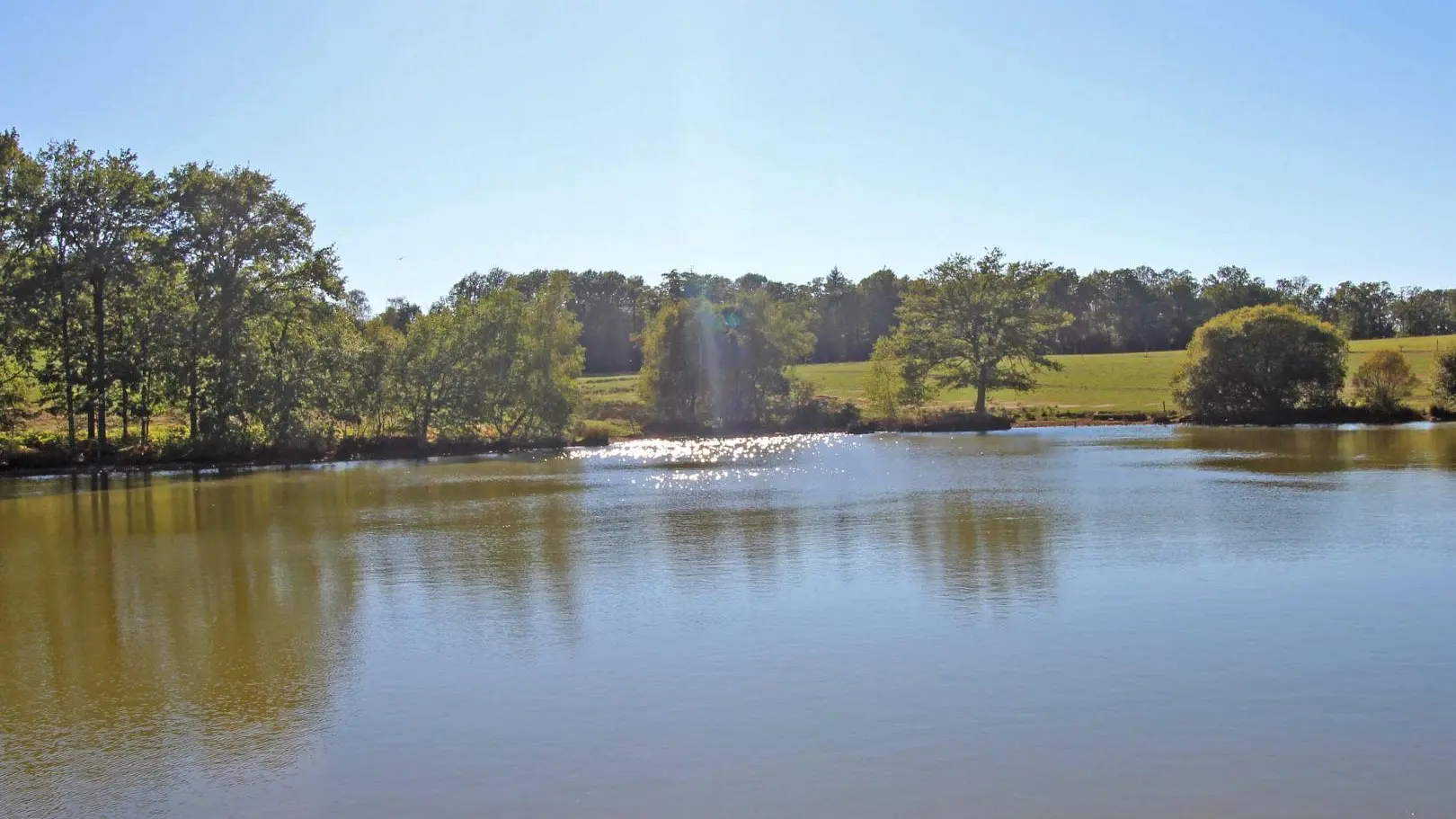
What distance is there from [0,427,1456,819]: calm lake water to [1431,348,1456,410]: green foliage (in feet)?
137

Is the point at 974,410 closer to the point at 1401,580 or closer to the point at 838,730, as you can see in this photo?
the point at 1401,580

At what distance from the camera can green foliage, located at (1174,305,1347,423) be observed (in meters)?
69.2

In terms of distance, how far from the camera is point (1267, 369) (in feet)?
228

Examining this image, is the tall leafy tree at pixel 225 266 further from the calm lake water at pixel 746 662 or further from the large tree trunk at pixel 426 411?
the calm lake water at pixel 746 662

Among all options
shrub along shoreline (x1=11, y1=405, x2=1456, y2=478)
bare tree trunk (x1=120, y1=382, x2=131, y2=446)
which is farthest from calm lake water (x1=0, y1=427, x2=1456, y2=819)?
bare tree trunk (x1=120, y1=382, x2=131, y2=446)

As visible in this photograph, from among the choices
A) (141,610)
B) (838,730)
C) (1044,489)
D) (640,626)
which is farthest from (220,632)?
(1044,489)

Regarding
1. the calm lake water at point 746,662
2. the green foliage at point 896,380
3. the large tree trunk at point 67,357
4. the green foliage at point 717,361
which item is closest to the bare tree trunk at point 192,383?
the large tree trunk at point 67,357

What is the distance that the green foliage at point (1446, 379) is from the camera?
66.8 m

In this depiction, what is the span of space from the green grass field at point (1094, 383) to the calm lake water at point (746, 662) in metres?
45.8

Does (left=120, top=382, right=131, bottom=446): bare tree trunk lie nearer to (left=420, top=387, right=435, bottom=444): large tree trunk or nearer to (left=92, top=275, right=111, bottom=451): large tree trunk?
(left=92, top=275, right=111, bottom=451): large tree trunk

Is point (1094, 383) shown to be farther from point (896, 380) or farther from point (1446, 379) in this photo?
point (1446, 379)

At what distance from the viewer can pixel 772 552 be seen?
24.0 meters

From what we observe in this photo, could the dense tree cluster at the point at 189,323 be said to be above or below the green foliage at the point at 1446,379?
above

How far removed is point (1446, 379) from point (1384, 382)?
11.5 ft
